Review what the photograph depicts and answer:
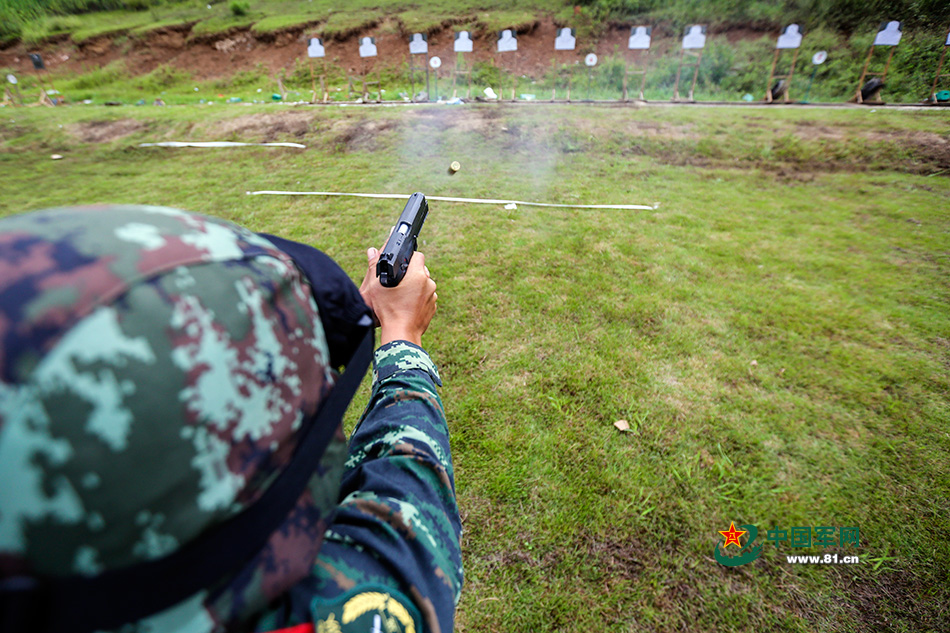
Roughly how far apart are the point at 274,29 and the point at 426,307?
17.5 metres

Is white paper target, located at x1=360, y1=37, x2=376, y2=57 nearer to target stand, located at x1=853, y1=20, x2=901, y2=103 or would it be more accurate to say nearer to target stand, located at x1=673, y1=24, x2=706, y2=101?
target stand, located at x1=673, y1=24, x2=706, y2=101

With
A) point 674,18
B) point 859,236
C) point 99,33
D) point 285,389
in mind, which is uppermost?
point 99,33

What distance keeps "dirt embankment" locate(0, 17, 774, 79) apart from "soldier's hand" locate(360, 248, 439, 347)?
1212 centimetres

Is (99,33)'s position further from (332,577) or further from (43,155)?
(332,577)

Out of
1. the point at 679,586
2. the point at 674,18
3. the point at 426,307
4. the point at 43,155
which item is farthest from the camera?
the point at 674,18

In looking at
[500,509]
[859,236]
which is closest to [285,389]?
[500,509]

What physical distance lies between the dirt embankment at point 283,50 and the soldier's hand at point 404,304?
1212 cm

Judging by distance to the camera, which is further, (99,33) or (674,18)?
(99,33)

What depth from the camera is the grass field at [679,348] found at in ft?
5.09

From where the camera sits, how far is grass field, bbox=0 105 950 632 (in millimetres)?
1552

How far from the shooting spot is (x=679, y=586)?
4.97 ft

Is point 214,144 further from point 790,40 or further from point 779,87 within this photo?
point 790,40

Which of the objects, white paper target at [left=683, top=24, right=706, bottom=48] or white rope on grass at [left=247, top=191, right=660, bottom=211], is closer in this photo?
white rope on grass at [left=247, top=191, right=660, bottom=211]

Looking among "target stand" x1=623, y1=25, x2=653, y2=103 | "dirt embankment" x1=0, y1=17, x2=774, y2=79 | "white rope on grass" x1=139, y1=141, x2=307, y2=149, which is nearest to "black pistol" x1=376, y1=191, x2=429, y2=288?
"white rope on grass" x1=139, y1=141, x2=307, y2=149
